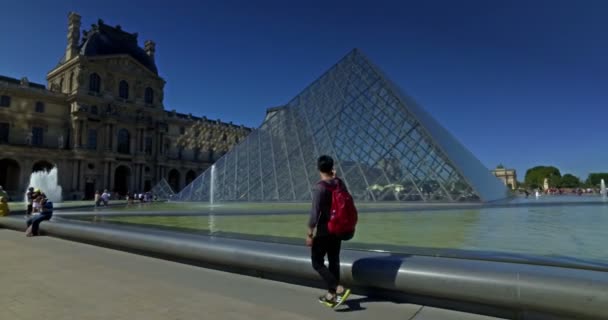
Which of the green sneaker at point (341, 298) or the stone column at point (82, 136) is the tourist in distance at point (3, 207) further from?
the stone column at point (82, 136)

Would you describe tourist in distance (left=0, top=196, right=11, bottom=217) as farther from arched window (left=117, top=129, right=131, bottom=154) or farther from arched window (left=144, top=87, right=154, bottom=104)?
arched window (left=144, top=87, right=154, bottom=104)

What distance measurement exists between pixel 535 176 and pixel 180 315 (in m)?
108

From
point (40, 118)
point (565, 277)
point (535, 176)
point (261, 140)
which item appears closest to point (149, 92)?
point (40, 118)

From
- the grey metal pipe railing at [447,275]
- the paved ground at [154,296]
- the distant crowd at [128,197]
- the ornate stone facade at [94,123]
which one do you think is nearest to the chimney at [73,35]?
the ornate stone facade at [94,123]

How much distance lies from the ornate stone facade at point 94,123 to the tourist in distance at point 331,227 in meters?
40.7

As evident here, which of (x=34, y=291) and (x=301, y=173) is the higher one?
(x=301, y=173)

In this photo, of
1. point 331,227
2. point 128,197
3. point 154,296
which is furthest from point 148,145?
point 331,227

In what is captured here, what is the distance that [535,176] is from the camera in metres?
94.1

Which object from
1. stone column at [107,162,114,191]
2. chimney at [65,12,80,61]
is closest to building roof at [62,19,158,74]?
chimney at [65,12,80,61]

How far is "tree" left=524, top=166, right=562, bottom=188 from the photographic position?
8550cm

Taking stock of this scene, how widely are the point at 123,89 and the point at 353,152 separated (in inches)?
1514

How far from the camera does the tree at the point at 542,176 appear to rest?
8550 centimetres

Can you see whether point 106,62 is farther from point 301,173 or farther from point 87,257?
point 87,257

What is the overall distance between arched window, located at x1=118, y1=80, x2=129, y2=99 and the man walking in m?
48.3
